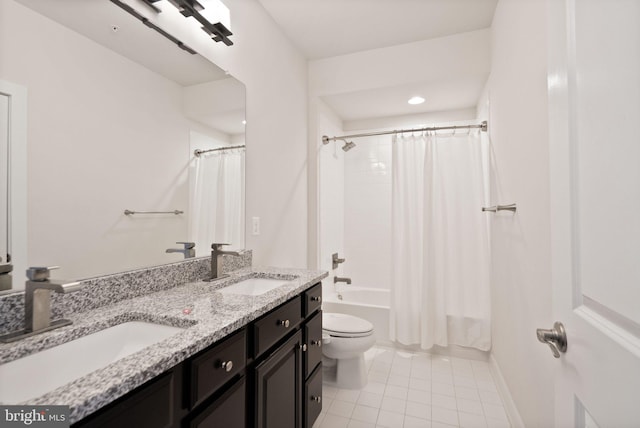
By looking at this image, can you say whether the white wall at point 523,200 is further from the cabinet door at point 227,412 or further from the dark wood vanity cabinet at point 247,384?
the cabinet door at point 227,412

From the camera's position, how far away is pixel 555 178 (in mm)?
710

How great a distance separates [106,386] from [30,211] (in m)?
0.63

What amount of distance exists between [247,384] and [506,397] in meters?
1.75

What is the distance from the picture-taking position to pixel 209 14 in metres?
1.47

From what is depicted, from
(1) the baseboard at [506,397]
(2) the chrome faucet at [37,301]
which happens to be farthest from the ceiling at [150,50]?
(1) the baseboard at [506,397]

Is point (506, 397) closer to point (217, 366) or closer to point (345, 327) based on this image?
point (345, 327)

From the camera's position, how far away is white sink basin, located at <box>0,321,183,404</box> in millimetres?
630

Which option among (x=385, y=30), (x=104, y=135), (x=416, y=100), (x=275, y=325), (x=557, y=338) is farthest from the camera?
(x=416, y=100)

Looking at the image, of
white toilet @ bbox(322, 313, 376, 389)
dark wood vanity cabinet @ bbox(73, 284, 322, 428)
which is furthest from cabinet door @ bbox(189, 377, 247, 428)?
white toilet @ bbox(322, 313, 376, 389)

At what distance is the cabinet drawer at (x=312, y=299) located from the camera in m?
1.44

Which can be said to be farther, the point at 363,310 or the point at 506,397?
the point at 363,310

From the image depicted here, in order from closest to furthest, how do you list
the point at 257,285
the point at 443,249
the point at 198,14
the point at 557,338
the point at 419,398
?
the point at 557,338
the point at 198,14
the point at 257,285
the point at 419,398
the point at 443,249

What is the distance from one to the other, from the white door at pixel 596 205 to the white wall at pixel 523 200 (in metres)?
0.54

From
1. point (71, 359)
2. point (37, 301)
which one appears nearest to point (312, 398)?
point (71, 359)
